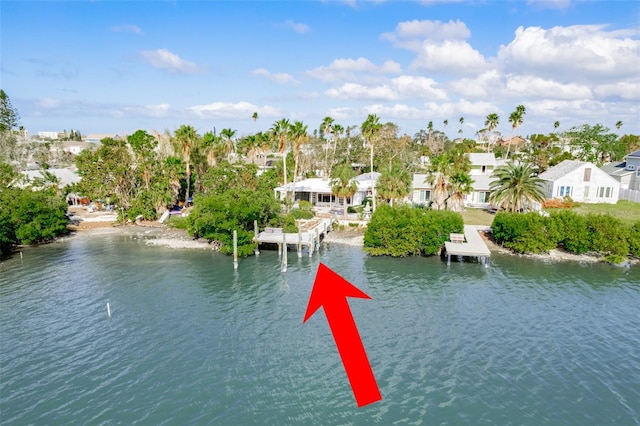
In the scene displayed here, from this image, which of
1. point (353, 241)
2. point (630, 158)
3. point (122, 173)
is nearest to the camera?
point (353, 241)

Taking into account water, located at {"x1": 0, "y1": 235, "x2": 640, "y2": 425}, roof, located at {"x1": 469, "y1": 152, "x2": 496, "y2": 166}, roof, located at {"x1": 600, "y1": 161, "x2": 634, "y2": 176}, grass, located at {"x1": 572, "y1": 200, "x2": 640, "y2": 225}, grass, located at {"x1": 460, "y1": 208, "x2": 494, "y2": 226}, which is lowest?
water, located at {"x1": 0, "y1": 235, "x2": 640, "y2": 425}

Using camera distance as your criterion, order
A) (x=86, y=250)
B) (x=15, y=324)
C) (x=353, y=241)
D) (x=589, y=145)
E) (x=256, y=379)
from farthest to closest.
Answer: (x=589, y=145) → (x=353, y=241) → (x=86, y=250) → (x=15, y=324) → (x=256, y=379)

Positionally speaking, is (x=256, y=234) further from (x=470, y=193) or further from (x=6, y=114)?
(x=6, y=114)

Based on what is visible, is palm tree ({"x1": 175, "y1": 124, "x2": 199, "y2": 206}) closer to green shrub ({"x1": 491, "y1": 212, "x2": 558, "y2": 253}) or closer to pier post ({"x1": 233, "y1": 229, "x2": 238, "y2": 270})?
pier post ({"x1": 233, "y1": 229, "x2": 238, "y2": 270})

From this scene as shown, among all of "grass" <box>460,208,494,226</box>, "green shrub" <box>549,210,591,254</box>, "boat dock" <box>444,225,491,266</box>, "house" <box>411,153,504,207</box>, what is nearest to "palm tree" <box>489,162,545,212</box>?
"grass" <box>460,208,494,226</box>

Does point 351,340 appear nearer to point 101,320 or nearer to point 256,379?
point 256,379

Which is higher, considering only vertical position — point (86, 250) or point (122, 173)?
point (122, 173)

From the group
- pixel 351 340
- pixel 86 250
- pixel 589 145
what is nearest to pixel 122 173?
pixel 86 250
